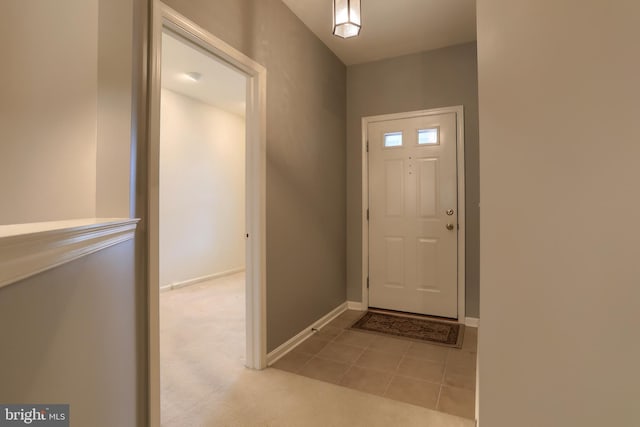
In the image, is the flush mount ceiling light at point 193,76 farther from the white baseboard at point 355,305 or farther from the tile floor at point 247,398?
the white baseboard at point 355,305

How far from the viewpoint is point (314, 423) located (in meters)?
1.59

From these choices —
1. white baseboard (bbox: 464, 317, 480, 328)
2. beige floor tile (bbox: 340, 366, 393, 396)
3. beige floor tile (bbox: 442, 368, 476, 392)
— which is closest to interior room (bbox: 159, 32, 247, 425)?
beige floor tile (bbox: 340, 366, 393, 396)

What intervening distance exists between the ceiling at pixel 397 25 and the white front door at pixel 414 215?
71 centimetres

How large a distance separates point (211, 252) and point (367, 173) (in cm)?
286

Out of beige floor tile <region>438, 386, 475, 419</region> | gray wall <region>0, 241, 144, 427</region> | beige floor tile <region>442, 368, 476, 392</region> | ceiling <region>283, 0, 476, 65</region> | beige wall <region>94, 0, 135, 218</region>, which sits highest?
ceiling <region>283, 0, 476, 65</region>

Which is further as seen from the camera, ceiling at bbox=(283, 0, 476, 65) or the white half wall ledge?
ceiling at bbox=(283, 0, 476, 65)

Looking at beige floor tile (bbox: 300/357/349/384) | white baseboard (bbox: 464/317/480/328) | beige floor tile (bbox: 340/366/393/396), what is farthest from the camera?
white baseboard (bbox: 464/317/480/328)

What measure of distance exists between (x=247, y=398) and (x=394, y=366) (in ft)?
3.42

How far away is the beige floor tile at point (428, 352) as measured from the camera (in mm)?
2346

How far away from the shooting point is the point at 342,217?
347cm

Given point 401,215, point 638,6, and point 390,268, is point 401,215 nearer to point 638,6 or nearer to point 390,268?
point 390,268

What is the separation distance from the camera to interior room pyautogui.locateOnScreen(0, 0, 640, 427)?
673 millimetres

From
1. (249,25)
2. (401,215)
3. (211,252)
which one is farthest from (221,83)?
(401,215)

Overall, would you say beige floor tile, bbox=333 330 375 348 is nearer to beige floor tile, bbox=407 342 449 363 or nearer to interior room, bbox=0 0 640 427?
interior room, bbox=0 0 640 427
